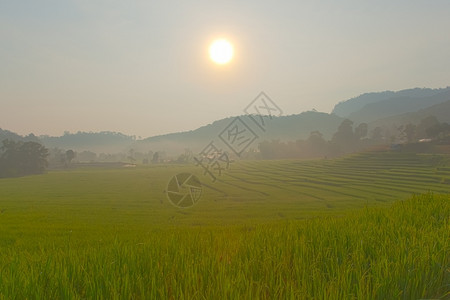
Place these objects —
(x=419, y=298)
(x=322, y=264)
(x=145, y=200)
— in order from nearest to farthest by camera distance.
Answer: (x=419, y=298) → (x=322, y=264) → (x=145, y=200)

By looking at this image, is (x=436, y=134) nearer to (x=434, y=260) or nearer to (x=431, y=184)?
(x=431, y=184)

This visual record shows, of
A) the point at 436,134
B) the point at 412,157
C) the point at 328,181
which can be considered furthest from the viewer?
the point at 436,134

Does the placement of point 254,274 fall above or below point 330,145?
below

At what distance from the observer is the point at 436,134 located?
7850cm

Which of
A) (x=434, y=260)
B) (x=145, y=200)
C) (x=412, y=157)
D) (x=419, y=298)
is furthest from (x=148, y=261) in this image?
(x=412, y=157)

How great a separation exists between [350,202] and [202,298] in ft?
121

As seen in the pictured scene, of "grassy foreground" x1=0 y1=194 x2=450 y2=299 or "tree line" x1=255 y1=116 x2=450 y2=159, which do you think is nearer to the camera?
"grassy foreground" x1=0 y1=194 x2=450 y2=299

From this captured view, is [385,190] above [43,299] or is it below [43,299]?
below

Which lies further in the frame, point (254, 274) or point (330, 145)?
point (330, 145)

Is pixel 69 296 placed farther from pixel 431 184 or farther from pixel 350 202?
pixel 431 184

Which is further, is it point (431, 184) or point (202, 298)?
point (431, 184)

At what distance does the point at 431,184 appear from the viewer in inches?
1708

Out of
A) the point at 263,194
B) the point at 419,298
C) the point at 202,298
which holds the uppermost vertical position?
the point at 202,298

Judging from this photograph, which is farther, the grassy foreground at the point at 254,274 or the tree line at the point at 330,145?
the tree line at the point at 330,145
